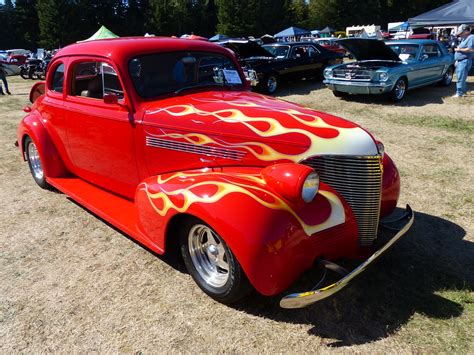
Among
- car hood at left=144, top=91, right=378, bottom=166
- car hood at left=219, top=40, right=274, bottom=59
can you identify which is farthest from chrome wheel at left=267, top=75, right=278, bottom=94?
car hood at left=144, top=91, right=378, bottom=166

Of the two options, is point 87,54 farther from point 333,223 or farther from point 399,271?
point 399,271

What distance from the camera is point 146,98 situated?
355 cm

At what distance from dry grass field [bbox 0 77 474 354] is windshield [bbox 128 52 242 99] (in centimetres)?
154

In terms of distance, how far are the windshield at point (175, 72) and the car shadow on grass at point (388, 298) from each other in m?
2.05

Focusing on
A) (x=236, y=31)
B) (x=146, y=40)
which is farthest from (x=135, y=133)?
(x=236, y=31)

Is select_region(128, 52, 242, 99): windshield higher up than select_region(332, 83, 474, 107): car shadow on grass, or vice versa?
select_region(128, 52, 242, 99): windshield

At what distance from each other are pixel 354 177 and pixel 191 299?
1.54 metres

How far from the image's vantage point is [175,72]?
3.76 meters

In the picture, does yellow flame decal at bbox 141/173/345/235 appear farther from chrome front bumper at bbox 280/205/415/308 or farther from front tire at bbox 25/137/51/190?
front tire at bbox 25/137/51/190

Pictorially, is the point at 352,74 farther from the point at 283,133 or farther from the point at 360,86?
the point at 283,133

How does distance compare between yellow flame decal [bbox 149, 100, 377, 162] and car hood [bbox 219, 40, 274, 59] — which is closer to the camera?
yellow flame decal [bbox 149, 100, 377, 162]

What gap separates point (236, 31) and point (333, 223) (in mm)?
58322

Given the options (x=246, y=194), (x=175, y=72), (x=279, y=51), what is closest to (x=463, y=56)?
(x=279, y=51)

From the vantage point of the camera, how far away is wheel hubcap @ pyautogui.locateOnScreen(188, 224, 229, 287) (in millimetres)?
2896
